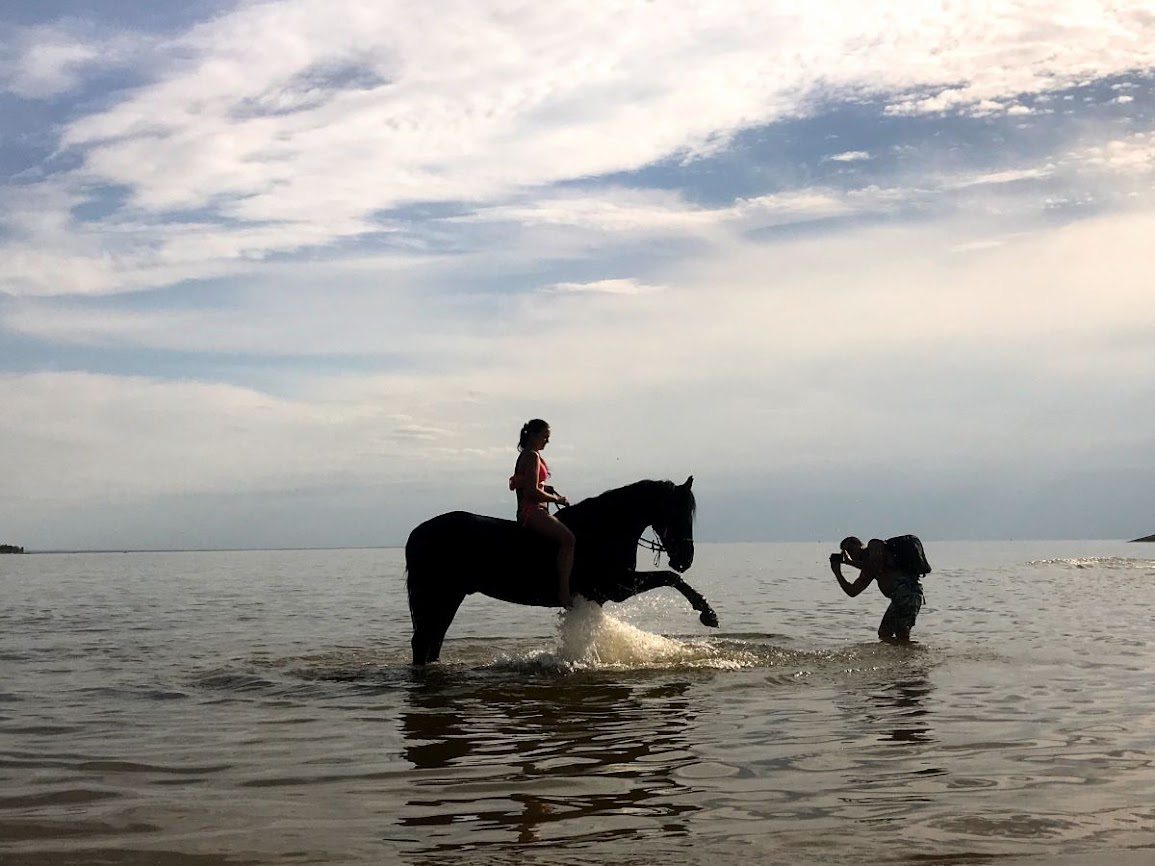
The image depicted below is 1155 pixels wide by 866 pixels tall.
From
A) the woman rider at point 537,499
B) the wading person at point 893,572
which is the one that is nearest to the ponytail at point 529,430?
the woman rider at point 537,499

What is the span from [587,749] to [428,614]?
4994mm

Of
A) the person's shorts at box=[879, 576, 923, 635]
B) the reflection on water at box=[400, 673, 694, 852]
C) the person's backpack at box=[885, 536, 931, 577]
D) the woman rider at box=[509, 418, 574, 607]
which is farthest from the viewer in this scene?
the person's backpack at box=[885, 536, 931, 577]

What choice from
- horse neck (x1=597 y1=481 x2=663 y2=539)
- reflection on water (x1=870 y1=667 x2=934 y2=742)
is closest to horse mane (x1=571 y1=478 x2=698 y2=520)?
horse neck (x1=597 y1=481 x2=663 y2=539)

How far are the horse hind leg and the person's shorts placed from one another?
546 cm

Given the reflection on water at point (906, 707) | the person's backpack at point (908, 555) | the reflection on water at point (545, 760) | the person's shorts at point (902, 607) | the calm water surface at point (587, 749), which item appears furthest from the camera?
the person's backpack at point (908, 555)

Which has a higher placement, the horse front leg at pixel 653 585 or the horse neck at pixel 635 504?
the horse neck at pixel 635 504

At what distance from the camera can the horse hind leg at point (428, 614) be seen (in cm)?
1181

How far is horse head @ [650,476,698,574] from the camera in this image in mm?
11922

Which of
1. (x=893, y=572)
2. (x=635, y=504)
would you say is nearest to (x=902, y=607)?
(x=893, y=572)

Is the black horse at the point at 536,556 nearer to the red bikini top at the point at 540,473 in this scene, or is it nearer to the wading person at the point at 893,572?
the red bikini top at the point at 540,473

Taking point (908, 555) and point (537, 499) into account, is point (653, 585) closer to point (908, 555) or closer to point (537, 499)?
point (537, 499)

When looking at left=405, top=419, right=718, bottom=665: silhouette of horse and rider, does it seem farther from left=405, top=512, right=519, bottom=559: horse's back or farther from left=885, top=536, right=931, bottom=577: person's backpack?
left=885, top=536, right=931, bottom=577: person's backpack

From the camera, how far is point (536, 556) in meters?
11.7

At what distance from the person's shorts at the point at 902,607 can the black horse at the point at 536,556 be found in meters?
3.13
